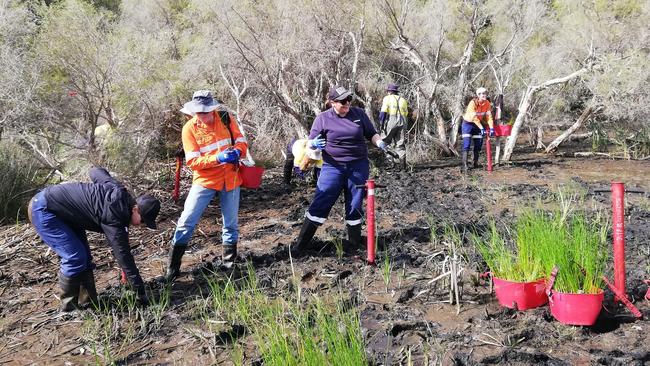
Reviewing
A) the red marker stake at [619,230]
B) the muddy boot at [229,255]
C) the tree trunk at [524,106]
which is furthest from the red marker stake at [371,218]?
the tree trunk at [524,106]

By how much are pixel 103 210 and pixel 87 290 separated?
0.79m

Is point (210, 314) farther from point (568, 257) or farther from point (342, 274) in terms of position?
point (568, 257)

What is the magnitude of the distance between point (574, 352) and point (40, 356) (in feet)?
11.9

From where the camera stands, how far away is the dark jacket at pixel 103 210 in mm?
4180

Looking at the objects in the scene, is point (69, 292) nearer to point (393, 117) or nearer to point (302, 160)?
point (302, 160)

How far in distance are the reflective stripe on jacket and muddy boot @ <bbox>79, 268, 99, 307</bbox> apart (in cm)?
785

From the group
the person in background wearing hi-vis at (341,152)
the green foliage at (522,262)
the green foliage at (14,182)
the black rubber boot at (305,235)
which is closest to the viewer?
the green foliage at (522,262)

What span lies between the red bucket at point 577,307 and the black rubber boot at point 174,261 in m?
3.24

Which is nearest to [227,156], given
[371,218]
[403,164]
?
[371,218]

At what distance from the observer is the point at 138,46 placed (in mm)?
9969

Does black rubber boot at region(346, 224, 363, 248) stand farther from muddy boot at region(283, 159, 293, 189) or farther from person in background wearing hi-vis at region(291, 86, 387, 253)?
muddy boot at region(283, 159, 293, 189)

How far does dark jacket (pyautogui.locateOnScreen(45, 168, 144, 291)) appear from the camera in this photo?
4180 millimetres

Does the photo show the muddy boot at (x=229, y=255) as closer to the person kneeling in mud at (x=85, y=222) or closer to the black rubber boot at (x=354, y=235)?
the person kneeling in mud at (x=85, y=222)

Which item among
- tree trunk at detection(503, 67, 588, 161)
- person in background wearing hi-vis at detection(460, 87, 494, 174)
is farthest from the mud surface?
tree trunk at detection(503, 67, 588, 161)
